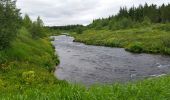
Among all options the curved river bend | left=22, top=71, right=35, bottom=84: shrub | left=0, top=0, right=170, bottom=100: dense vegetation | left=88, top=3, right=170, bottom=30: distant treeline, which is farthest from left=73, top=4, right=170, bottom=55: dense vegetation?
left=22, top=71, right=35, bottom=84: shrub

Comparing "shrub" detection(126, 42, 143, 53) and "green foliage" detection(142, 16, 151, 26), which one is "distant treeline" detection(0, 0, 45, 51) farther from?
"green foliage" detection(142, 16, 151, 26)

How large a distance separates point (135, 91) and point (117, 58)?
42.4 meters

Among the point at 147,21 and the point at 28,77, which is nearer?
the point at 28,77

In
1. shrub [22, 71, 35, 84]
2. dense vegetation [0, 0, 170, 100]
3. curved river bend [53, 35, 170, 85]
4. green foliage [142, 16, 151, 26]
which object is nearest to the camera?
dense vegetation [0, 0, 170, 100]

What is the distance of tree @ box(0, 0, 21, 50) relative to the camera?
37719 mm

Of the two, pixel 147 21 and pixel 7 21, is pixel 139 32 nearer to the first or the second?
pixel 147 21

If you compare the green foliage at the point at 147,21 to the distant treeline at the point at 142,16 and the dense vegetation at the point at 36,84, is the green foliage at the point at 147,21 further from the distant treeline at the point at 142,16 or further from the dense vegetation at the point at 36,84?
the dense vegetation at the point at 36,84

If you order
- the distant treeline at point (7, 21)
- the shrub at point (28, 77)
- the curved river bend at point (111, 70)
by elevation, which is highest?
the distant treeline at point (7, 21)

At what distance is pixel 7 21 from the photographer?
125 ft

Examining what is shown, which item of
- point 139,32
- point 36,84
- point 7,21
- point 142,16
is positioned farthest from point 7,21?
point 142,16

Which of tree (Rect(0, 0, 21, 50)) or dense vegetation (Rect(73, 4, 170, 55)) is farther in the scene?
dense vegetation (Rect(73, 4, 170, 55))

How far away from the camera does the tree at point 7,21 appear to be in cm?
3772

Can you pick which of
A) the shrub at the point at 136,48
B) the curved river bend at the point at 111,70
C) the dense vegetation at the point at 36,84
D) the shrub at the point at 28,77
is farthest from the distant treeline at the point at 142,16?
the shrub at the point at 28,77

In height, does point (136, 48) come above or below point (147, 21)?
below
